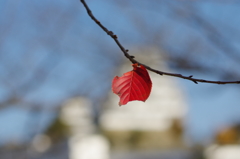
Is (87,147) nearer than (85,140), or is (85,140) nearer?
(85,140)

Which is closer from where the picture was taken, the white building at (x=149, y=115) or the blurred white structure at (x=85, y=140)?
the blurred white structure at (x=85, y=140)

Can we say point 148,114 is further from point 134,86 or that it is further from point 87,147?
point 134,86

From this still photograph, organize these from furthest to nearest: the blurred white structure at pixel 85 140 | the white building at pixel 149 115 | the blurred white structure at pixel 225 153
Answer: the white building at pixel 149 115 < the blurred white structure at pixel 225 153 < the blurred white structure at pixel 85 140

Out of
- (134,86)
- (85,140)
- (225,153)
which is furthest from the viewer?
(225,153)

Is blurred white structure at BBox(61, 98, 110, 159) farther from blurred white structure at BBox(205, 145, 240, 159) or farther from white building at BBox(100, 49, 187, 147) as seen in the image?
white building at BBox(100, 49, 187, 147)

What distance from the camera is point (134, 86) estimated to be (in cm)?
89

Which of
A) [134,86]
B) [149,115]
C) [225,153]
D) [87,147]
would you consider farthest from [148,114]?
[134,86]

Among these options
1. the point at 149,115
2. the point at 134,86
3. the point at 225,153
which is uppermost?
Answer: the point at 149,115

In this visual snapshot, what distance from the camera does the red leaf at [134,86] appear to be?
88cm

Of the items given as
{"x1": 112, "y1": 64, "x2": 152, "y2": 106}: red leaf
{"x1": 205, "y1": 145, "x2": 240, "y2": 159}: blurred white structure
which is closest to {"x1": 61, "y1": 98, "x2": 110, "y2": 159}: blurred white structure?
{"x1": 205, "y1": 145, "x2": 240, "y2": 159}: blurred white structure

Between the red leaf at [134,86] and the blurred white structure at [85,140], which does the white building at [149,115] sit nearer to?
the blurred white structure at [85,140]

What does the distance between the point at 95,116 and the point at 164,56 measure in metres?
2.83

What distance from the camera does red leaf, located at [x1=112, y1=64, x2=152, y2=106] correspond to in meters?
0.88

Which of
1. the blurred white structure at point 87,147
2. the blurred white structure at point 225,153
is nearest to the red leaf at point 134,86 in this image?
A: the blurred white structure at point 87,147
